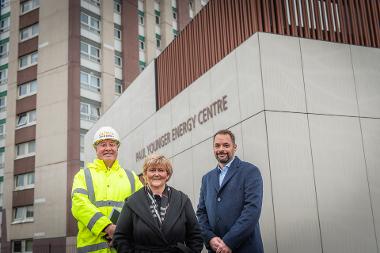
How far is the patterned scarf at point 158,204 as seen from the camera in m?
3.54

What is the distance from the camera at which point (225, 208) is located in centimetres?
484

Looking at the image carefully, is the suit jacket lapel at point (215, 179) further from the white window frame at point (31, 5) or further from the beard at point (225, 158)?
the white window frame at point (31, 5)

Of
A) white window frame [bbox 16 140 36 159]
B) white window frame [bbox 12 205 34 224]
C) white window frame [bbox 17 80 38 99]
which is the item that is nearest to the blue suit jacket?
white window frame [bbox 12 205 34 224]

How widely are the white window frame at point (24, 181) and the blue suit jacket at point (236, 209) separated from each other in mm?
28527

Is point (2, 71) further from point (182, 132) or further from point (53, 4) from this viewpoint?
point (182, 132)

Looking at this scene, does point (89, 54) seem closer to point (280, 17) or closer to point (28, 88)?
point (28, 88)

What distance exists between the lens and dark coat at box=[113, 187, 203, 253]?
3451 millimetres

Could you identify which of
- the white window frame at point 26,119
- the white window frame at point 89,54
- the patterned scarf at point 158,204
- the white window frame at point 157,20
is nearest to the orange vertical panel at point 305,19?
the patterned scarf at point 158,204

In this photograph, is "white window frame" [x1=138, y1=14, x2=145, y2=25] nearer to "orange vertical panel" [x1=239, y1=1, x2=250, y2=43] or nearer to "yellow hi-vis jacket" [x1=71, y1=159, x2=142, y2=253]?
"orange vertical panel" [x1=239, y1=1, x2=250, y2=43]

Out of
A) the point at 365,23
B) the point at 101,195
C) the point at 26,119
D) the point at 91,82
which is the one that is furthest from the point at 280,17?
the point at 26,119

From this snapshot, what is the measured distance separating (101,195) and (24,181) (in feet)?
96.9

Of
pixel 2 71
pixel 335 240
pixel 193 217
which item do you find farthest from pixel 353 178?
pixel 2 71

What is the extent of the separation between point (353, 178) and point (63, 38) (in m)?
26.4

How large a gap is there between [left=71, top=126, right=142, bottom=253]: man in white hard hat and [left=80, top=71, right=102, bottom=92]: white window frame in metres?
27.0
